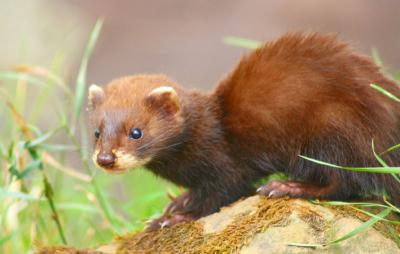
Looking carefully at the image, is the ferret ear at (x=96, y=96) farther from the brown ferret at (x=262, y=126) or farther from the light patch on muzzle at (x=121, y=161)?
the light patch on muzzle at (x=121, y=161)

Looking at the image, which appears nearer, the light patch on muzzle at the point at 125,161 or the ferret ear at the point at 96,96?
the light patch on muzzle at the point at 125,161

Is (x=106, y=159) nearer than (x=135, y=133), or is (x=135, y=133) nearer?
(x=106, y=159)

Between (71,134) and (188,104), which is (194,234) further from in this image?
(71,134)

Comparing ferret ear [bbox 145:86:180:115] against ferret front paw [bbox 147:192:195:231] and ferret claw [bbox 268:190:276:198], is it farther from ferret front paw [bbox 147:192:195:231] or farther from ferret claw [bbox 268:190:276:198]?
ferret claw [bbox 268:190:276:198]

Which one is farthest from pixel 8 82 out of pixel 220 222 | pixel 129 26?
pixel 220 222

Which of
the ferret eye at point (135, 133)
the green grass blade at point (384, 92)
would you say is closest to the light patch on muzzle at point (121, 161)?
the ferret eye at point (135, 133)

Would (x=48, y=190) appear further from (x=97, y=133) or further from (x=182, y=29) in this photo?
(x=182, y=29)

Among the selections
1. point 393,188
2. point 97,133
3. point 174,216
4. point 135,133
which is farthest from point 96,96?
point 393,188
